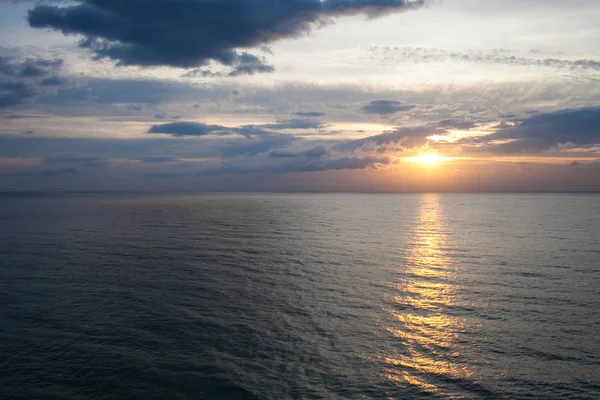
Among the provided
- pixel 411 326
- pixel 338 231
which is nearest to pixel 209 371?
pixel 411 326

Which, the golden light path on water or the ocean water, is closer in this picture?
the ocean water

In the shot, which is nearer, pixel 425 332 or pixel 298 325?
pixel 425 332

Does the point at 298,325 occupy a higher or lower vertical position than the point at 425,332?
higher

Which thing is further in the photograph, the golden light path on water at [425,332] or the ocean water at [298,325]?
the golden light path on water at [425,332]

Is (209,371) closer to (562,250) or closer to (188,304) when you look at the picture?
(188,304)
